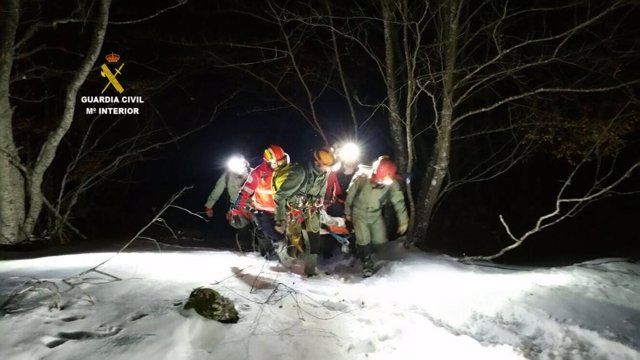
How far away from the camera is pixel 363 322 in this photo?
4.91 meters

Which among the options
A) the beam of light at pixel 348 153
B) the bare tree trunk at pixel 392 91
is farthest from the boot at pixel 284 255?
the bare tree trunk at pixel 392 91

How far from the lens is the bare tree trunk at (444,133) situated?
825 centimetres

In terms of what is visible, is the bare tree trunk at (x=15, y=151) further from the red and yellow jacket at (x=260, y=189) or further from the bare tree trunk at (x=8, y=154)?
the red and yellow jacket at (x=260, y=189)

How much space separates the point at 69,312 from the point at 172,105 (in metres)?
18.9

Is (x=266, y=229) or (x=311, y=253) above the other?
(x=266, y=229)

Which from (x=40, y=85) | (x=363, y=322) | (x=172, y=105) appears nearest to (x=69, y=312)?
(x=363, y=322)

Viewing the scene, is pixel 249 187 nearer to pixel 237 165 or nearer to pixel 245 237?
pixel 237 165

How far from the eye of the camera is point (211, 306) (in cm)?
423

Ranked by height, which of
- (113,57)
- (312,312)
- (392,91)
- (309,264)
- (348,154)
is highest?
(113,57)

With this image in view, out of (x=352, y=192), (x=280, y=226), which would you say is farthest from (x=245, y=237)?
(x=352, y=192)

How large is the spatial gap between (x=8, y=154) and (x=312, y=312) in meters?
6.51

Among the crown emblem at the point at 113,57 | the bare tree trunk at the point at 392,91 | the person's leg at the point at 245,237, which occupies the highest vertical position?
the crown emblem at the point at 113,57

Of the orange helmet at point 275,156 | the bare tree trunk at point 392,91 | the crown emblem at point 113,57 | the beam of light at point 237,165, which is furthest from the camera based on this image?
the crown emblem at point 113,57

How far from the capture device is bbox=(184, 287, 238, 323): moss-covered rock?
4.18 m
